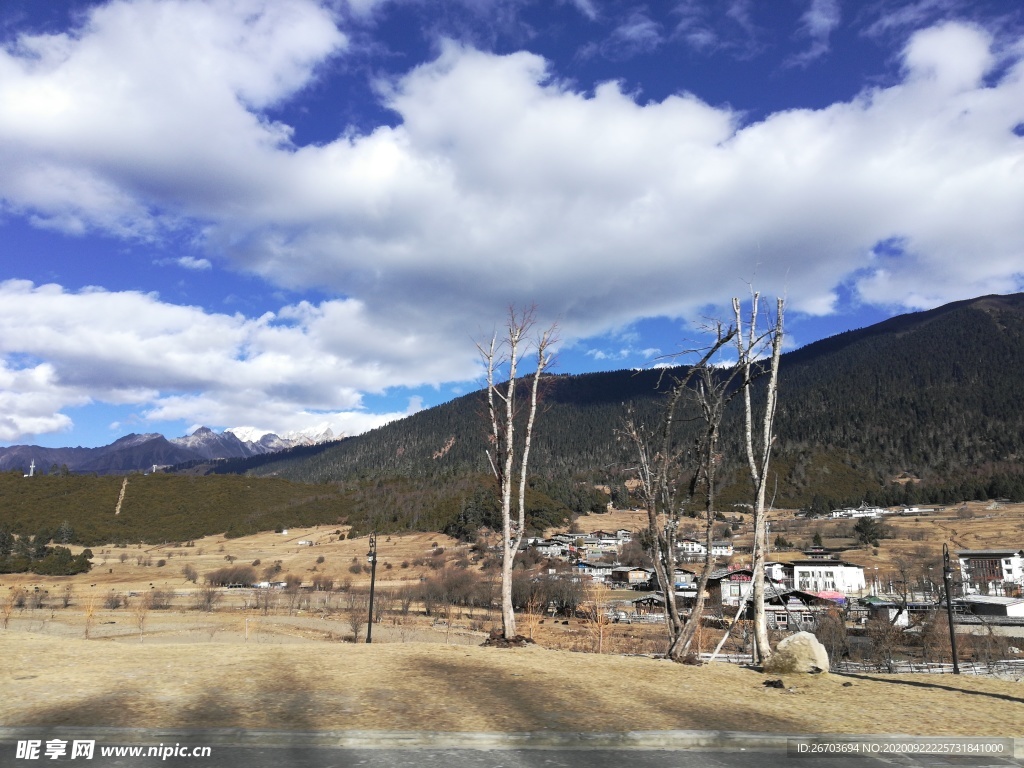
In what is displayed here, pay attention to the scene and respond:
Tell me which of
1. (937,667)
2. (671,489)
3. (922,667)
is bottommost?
(922,667)

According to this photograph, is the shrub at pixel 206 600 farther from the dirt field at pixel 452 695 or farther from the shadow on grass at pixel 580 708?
the shadow on grass at pixel 580 708

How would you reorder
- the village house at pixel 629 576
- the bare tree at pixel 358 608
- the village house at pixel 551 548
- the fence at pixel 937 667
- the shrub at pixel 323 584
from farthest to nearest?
the village house at pixel 551 548 < the village house at pixel 629 576 < the shrub at pixel 323 584 < the bare tree at pixel 358 608 < the fence at pixel 937 667

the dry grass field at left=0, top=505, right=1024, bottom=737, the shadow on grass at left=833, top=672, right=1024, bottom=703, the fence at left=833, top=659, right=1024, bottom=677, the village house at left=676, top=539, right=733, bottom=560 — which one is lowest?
the fence at left=833, top=659, right=1024, bottom=677

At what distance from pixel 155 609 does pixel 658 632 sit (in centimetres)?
4530

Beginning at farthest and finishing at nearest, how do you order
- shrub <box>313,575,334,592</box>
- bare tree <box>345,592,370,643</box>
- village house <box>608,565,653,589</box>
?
village house <box>608,565,653,589</box> < shrub <box>313,575,334,592</box> < bare tree <box>345,592,370,643</box>

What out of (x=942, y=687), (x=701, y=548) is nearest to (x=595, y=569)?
(x=701, y=548)

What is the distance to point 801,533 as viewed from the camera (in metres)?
136

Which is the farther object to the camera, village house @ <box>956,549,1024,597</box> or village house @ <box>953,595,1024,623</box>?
village house @ <box>956,549,1024,597</box>

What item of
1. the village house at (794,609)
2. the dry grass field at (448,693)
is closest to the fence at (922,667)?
the village house at (794,609)

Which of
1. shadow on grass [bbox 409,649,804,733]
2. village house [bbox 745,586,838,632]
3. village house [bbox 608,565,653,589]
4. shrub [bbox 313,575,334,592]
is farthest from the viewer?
village house [bbox 608,565,653,589]

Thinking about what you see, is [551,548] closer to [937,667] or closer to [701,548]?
[701,548]

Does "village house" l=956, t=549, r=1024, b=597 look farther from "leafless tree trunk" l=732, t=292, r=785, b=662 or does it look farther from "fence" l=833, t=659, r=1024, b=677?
"leafless tree trunk" l=732, t=292, r=785, b=662

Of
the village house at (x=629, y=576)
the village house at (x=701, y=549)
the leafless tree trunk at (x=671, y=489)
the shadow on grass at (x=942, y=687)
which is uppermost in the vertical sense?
the leafless tree trunk at (x=671, y=489)

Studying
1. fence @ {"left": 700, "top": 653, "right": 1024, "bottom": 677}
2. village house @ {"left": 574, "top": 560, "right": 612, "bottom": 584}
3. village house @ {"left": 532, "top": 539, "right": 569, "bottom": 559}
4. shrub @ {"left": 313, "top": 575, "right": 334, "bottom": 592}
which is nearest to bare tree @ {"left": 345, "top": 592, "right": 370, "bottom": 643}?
shrub @ {"left": 313, "top": 575, "right": 334, "bottom": 592}
